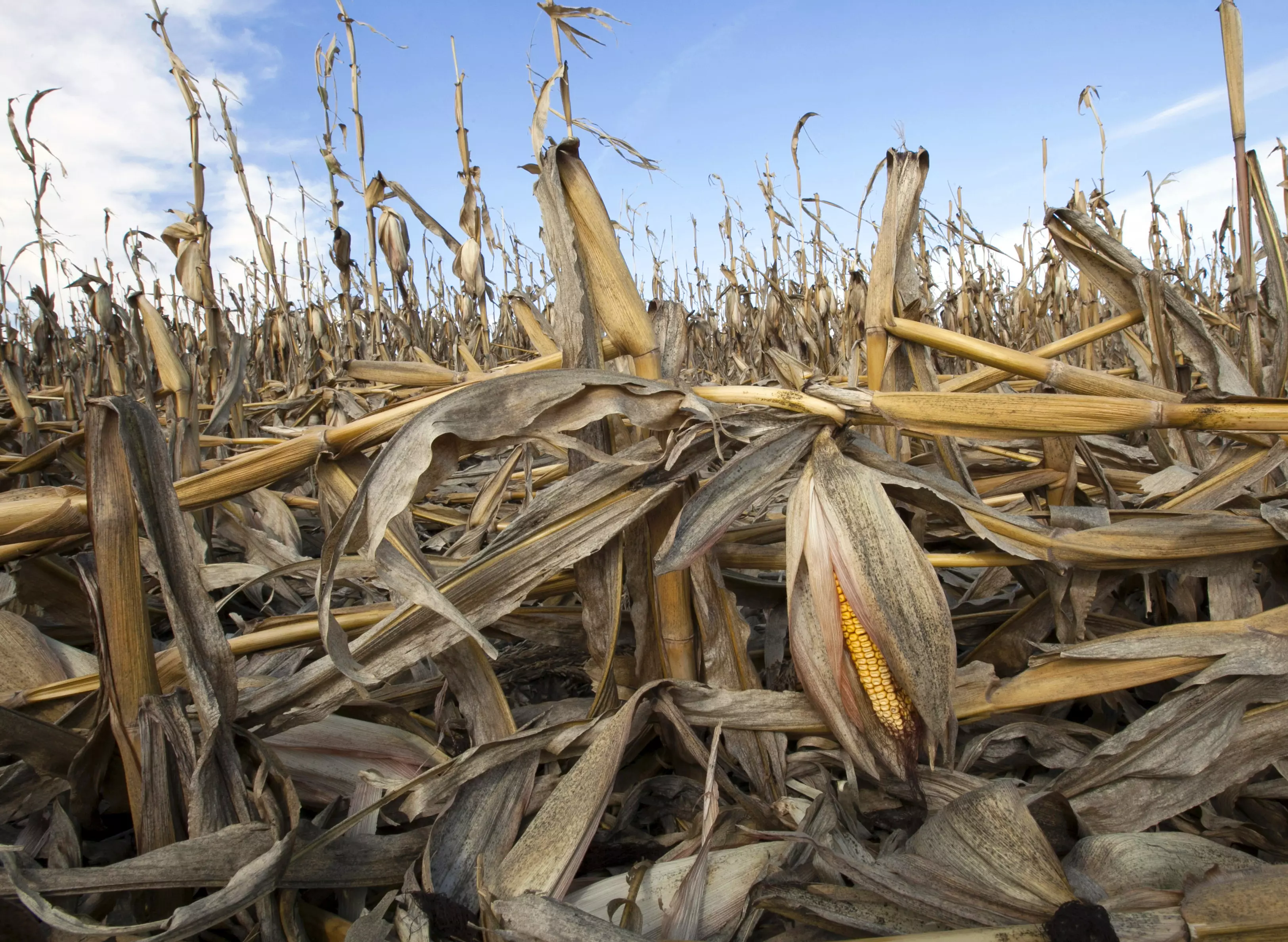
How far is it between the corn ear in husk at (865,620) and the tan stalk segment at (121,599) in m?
0.69

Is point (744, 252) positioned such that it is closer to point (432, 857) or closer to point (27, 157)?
point (27, 157)

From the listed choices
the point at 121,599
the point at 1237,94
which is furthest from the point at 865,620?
the point at 1237,94

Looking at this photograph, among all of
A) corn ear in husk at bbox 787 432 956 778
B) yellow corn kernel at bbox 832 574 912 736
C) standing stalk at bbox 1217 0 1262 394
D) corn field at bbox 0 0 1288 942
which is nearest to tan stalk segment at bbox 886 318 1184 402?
corn field at bbox 0 0 1288 942

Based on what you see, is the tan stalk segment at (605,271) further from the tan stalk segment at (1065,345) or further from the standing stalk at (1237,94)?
the standing stalk at (1237,94)

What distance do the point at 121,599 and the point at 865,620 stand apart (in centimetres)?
77

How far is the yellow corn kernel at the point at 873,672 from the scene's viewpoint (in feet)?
2.77

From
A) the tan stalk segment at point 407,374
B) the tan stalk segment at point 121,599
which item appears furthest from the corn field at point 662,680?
the tan stalk segment at point 407,374

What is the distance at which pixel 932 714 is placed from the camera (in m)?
0.81

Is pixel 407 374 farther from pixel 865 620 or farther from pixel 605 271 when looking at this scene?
pixel 865 620

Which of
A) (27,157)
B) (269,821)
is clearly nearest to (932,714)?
(269,821)

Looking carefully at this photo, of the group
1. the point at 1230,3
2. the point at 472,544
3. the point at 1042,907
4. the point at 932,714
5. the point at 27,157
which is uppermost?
the point at 27,157

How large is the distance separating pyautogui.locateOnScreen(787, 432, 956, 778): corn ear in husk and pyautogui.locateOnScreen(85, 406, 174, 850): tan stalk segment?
69 cm

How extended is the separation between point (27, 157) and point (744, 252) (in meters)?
5.84

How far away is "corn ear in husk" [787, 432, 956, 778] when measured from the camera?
2.64ft
